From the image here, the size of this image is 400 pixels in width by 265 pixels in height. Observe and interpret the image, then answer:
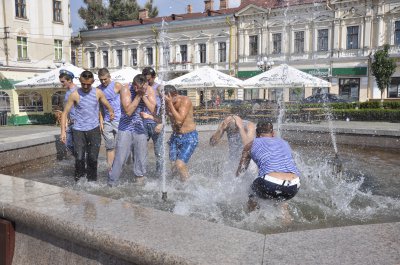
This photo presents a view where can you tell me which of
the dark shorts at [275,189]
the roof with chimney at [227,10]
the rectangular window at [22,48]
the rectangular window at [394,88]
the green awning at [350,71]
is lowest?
the dark shorts at [275,189]

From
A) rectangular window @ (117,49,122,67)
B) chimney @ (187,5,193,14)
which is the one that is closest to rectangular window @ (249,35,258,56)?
chimney @ (187,5,193,14)

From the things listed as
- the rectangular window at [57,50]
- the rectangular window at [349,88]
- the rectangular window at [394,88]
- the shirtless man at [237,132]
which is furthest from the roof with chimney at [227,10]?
the shirtless man at [237,132]

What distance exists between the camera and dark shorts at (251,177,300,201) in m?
3.96

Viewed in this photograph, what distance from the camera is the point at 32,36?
30.6 meters

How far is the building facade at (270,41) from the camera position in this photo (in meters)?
32.1

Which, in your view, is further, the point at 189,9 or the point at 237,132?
the point at 189,9

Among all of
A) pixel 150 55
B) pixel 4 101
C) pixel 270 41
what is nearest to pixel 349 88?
pixel 270 41

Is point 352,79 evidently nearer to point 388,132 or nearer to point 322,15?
point 322,15

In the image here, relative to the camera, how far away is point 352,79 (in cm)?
3278

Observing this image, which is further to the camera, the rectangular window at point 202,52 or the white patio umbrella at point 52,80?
the rectangular window at point 202,52

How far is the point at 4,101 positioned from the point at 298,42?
23852 millimetres

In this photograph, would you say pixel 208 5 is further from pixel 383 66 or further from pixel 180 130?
pixel 180 130

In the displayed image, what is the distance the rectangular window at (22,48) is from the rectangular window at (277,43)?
794 inches

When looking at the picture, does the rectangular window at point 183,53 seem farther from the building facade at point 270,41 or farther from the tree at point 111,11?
the tree at point 111,11
